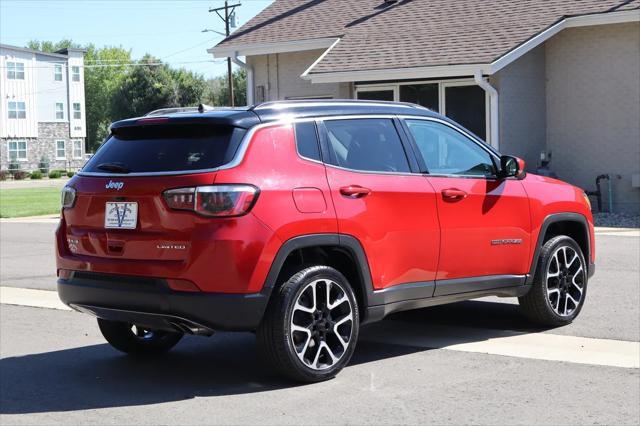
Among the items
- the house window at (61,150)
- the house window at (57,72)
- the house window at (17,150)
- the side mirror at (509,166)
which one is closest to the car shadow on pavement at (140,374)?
the side mirror at (509,166)

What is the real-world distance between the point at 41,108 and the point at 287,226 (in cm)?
7067

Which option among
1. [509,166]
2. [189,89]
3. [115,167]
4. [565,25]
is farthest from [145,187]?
[189,89]

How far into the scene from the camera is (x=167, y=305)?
20.2 feet

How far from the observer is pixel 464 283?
7.53 meters

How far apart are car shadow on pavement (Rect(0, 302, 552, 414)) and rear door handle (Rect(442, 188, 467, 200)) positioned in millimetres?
1227

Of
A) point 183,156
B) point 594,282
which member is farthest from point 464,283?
point 594,282

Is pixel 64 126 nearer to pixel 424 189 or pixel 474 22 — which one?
pixel 474 22

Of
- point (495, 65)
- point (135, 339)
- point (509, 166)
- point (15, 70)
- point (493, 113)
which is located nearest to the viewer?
point (135, 339)

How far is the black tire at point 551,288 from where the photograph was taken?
8156 millimetres

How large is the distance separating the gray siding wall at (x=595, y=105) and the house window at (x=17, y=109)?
184 feet

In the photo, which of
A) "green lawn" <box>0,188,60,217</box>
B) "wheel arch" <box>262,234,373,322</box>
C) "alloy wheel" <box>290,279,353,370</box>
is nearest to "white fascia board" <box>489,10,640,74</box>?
"wheel arch" <box>262,234,373,322</box>

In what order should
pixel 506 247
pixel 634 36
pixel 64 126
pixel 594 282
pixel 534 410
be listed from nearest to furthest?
pixel 534 410 → pixel 506 247 → pixel 594 282 → pixel 634 36 → pixel 64 126

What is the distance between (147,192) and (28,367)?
206 centimetres

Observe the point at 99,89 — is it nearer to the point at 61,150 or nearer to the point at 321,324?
the point at 61,150
